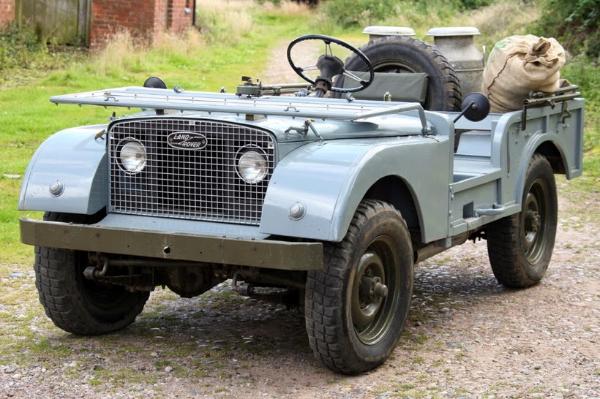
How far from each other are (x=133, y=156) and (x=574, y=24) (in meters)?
15.4

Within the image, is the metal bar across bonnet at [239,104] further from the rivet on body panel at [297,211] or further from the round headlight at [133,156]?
the rivet on body panel at [297,211]

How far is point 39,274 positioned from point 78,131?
0.79 meters

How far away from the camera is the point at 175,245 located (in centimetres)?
562

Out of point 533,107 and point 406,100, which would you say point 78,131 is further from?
point 533,107

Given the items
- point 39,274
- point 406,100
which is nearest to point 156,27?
point 406,100

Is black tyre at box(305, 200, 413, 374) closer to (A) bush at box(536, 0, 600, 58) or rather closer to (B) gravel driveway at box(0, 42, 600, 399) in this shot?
(B) gravel driveway at box(0, 42, 600, 399)

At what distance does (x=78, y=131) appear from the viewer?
6434 millimetres

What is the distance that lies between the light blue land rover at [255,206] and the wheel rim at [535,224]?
1.02 metres

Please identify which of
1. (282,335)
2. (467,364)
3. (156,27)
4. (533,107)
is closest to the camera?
(467,364)

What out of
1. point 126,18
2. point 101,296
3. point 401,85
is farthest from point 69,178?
point 126,18

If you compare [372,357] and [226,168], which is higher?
[226,168]

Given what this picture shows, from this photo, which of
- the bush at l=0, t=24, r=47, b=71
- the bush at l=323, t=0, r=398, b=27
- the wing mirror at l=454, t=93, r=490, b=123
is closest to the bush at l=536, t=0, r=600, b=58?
the bush at l=0, t=24, r=47, b=71

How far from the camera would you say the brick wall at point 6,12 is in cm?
1955

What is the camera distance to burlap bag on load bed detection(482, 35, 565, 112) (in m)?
7.64
